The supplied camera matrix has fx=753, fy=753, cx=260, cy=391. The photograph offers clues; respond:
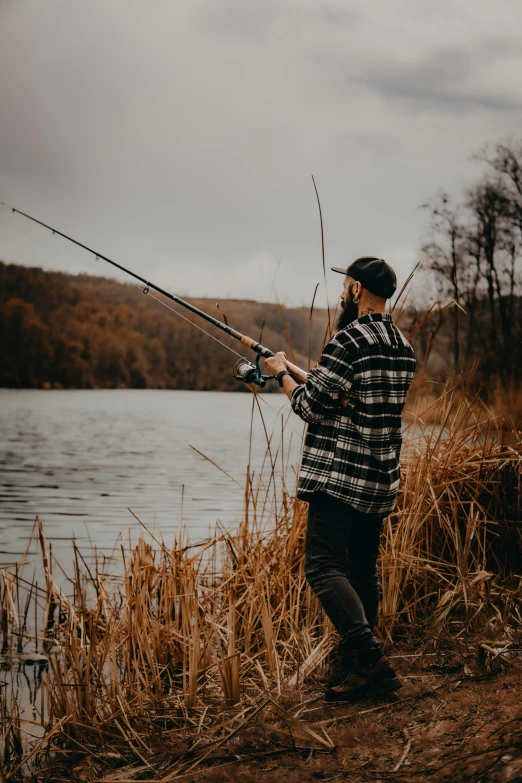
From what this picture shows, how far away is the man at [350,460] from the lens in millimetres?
2637

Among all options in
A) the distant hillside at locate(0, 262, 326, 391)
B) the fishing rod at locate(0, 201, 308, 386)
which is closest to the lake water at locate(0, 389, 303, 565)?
the fishing rod at locate(0, 201, 308, 386)

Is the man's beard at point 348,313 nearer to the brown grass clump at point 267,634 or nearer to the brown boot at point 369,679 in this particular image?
the brown grass clump at point 267,634

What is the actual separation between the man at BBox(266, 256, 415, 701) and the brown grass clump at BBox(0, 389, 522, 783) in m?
0.24

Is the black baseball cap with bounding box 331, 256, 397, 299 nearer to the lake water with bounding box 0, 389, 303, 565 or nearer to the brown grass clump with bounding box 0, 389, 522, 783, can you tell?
the lake water with bounding box 0, 389, 303, 565

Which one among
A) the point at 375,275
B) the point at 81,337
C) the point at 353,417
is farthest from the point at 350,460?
the point at 81,337

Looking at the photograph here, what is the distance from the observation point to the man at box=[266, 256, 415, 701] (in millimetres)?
2637

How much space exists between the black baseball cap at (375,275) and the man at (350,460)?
10 cm

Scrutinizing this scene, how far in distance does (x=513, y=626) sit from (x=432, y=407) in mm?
1242

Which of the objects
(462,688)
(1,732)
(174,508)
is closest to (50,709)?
(1,732)

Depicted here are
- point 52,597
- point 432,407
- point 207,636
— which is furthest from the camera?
point 52,597

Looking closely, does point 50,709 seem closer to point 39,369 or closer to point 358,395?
point 358,395

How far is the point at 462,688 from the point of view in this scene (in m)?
2.68

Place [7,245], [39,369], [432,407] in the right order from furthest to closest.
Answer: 1. [7,245]
2. [39,369]
3. [432,407]

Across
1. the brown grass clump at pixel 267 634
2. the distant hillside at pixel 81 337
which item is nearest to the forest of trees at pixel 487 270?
the brown grass clump at pixel 267 634
